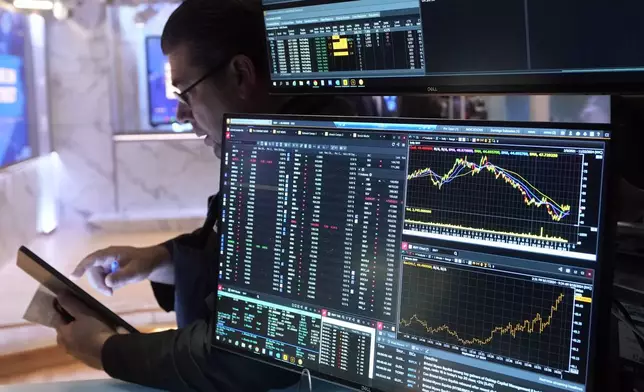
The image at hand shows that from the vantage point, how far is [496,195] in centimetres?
74

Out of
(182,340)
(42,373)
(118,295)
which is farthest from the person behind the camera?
(118,295)

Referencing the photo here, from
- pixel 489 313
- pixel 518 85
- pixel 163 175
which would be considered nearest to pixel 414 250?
pixel 489 313

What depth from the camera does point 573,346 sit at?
2.26 ft

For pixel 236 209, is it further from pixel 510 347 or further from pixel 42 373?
pixel 42 373

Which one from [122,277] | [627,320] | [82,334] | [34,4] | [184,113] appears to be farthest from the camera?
[34,4]

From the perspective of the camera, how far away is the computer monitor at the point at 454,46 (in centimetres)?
80

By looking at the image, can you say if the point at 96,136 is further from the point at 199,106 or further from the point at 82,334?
the point at 82,334

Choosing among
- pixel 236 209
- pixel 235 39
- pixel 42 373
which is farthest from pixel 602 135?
pixel 42 373

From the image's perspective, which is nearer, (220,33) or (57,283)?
(57,283)

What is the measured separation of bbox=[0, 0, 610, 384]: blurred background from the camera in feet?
15.3

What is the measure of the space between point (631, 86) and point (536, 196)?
0.21 metres

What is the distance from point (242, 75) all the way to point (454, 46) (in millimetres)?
530

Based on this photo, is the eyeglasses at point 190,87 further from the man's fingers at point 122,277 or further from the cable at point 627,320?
the cable at point 627,320

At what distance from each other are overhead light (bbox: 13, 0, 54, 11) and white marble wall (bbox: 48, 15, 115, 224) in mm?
210
